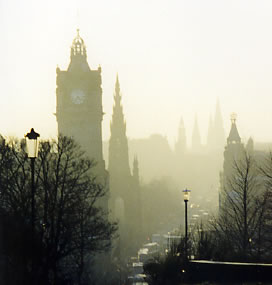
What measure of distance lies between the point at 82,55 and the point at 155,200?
69.3 metres

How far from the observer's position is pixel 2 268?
2372cm

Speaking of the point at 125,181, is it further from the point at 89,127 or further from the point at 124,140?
the point at 89,127

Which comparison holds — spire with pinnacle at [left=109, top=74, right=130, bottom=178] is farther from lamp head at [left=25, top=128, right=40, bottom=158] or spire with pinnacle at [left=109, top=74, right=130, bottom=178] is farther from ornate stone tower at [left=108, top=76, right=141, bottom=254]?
lamp head at [left=25, top=128, right=40, bottom=158]

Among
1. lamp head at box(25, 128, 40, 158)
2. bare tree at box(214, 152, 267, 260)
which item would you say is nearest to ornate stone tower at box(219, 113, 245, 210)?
bare tree at box(214, 152, 267, 260)

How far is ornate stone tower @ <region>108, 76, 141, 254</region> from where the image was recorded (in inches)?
4934

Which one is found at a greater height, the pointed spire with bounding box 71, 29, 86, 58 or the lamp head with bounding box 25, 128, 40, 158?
the pointed spire with bounding box 71, 29, 86, 58

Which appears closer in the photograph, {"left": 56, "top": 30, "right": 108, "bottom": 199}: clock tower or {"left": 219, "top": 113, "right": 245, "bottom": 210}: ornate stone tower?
{"left": 56, "top": 30, "right": 108, "bottom": 199}: clock tower

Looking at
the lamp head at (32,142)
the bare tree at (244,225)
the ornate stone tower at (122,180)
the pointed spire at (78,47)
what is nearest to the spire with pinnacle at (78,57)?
the pointed spire at (78,47)

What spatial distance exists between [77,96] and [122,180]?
4719cm

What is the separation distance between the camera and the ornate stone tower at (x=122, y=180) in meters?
125

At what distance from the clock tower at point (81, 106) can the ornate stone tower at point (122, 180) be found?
27.6 m

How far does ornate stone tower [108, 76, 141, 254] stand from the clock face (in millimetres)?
28788

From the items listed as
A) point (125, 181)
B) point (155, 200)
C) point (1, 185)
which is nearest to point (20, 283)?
point (1, 185)

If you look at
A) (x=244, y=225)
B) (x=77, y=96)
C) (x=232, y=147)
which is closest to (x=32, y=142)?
(x=244, y=225)
